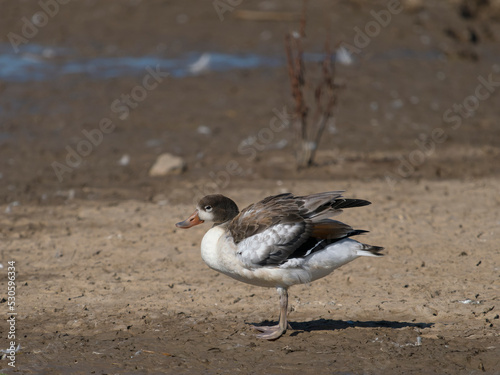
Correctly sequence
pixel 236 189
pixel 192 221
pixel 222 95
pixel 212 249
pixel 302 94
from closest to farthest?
1. pixel 212 249
2. pixel 192 221
3. pixel 236 189
4. pixel 302 94
5. pixel 222 95

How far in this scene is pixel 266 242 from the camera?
515 centimetres

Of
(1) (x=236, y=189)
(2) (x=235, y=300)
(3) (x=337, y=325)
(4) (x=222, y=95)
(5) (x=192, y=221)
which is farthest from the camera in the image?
(4) (x=222, y=95)

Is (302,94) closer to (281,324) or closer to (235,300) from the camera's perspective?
(235,300)

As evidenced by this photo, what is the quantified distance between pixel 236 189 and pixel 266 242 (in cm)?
414

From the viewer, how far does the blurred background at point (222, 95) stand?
10.1 meters

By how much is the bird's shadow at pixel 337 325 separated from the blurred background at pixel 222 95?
3628mm

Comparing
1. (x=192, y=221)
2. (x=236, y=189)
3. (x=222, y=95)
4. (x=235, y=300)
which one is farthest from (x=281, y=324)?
(x=222, y=95)

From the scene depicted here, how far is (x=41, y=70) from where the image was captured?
15172 mm

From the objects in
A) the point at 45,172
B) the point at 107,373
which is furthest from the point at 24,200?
the point at 107,373

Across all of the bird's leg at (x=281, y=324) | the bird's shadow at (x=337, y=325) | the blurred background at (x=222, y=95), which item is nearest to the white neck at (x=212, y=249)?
the bird's leg at (x=281, y=324)

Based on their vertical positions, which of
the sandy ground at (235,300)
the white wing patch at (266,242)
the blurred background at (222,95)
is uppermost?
the white wing patch at (266,242)

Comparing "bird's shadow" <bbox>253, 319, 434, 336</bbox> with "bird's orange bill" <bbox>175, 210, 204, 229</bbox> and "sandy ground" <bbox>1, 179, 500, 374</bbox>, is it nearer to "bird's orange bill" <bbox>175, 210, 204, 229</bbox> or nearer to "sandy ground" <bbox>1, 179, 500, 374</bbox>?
"sandy ground" <bbox>1, 179, 500, 374</bbox>

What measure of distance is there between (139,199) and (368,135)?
454 centimetres

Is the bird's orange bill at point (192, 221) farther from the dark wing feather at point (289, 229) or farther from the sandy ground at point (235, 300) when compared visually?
the sandy ground at point (235, 300)
